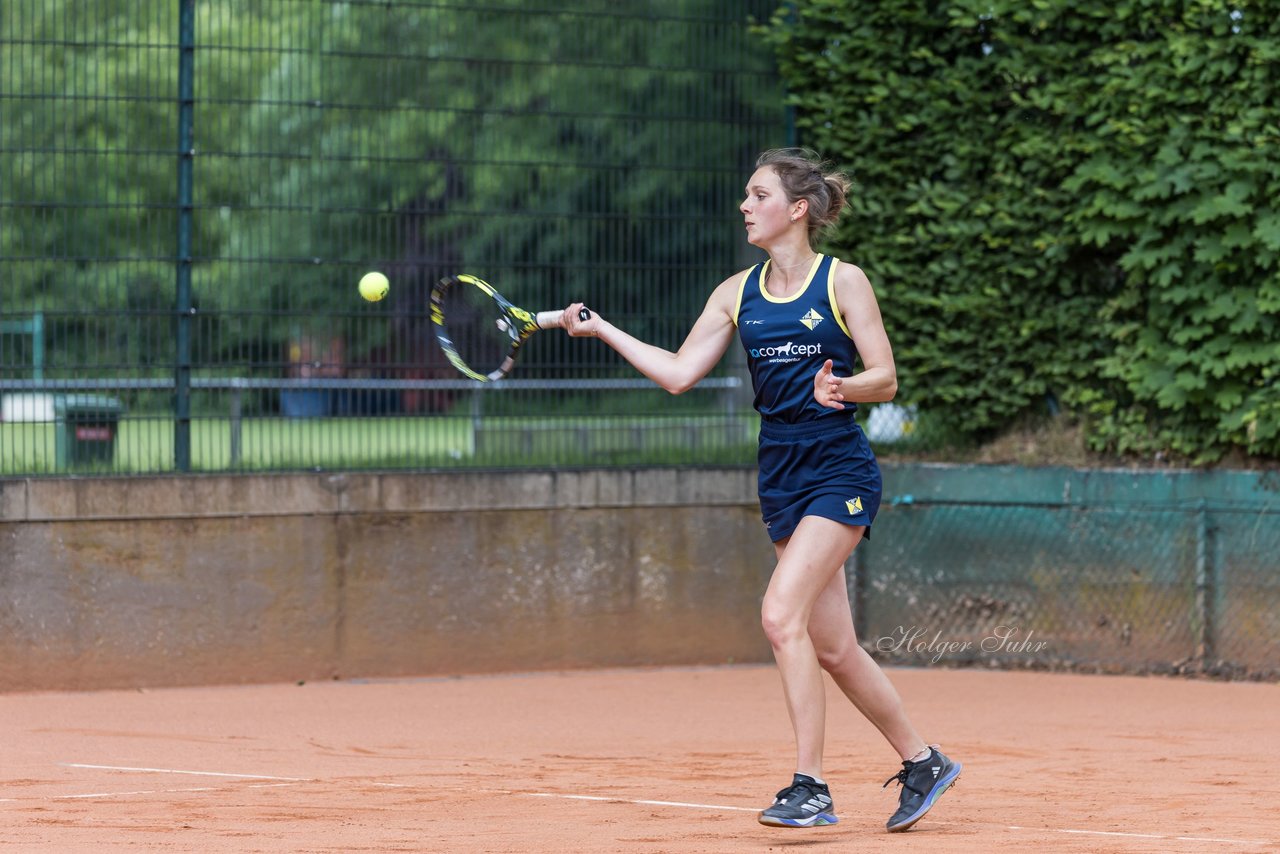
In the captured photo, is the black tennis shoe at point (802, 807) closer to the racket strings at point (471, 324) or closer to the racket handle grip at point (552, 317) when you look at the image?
the racket handle grip at point (552, 317)

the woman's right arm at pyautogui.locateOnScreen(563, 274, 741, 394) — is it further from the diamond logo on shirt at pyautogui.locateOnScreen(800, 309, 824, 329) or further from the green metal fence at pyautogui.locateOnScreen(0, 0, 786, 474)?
the green metal fence at pyautogui.locateOnScreen(0, 0, 786, 474)

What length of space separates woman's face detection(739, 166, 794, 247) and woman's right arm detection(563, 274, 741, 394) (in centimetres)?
21

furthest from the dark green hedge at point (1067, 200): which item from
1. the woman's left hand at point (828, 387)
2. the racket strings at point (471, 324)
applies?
the woman's left hand at point (828, 387)

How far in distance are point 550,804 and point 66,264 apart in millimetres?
4494

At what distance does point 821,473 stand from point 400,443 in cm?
446

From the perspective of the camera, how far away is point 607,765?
7.26m

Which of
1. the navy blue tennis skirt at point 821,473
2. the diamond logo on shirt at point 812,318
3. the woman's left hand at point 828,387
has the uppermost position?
the diamond logo on shirt at point 812,318

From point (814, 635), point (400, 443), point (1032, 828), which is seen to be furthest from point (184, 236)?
point (1032, 828)

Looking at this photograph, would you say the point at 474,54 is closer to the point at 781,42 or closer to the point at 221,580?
the point at 781,42

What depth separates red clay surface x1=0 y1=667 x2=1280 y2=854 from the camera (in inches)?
219

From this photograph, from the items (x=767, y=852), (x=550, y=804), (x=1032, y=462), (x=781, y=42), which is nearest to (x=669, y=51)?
(x=781, y=42)

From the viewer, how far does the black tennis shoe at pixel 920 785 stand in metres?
5.56

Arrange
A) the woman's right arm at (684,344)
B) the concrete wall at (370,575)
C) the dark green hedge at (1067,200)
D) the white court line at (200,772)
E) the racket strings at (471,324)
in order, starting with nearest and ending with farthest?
1. the woman's right arm at (684,344)
2. the white court line at (200,772)
3. the concrete wall at (370,575)
4. the dark green hedge at (1067,200)
5. the racket strings at (471,324)

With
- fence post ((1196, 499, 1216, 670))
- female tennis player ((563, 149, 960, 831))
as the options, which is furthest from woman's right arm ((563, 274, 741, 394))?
fence post ((1196, 499, 1216, 670))
